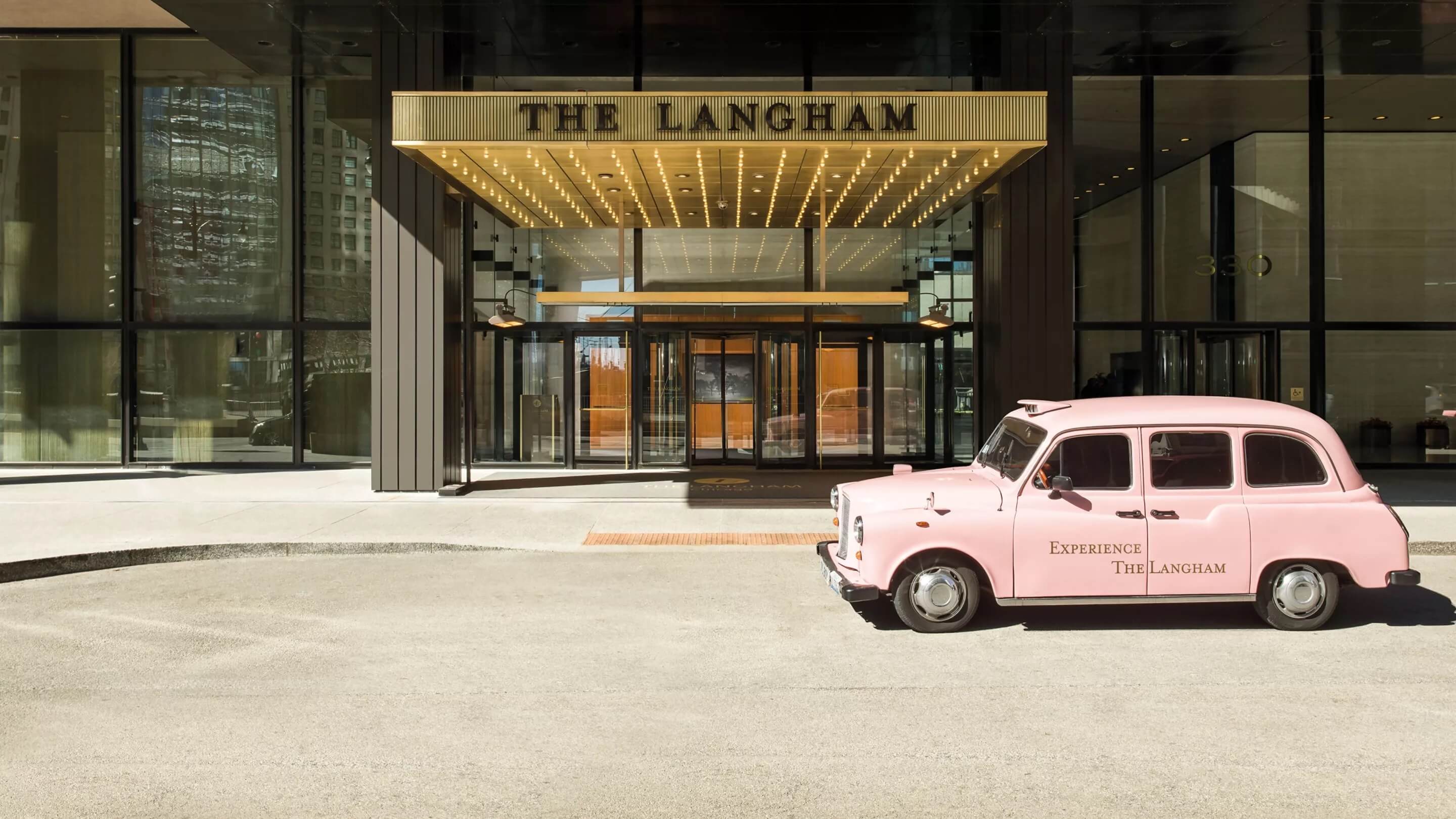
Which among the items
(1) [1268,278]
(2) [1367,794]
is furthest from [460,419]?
(1) [1268,278]

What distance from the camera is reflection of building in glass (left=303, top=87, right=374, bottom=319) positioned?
17969mm

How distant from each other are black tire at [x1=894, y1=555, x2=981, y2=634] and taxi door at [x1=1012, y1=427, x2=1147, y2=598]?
33cm

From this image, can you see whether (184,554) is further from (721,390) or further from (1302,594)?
(1302,594)

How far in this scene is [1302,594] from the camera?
6.91 metres

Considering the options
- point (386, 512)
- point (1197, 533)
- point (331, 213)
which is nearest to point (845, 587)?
point (1197, 533)

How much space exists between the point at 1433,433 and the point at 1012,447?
15850mm

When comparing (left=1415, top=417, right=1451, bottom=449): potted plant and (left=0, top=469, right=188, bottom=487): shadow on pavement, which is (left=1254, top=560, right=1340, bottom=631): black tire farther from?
(left=0, top=469, right=188, bottom=487): shadow on pavement

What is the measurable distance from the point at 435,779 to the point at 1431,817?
13.3 feet

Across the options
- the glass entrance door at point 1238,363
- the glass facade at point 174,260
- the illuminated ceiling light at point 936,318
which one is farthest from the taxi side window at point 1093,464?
the glass facade at point 174,260

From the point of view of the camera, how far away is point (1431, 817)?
152 inches

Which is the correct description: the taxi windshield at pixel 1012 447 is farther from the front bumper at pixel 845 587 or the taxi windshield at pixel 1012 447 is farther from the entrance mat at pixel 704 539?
the entrance mat at pixel 704 539

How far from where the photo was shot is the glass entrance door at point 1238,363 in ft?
60.1

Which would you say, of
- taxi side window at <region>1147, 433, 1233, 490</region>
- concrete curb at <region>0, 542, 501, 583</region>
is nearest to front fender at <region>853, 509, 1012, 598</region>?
taxi side window at <region>1147, 433, 1233, 490</region>

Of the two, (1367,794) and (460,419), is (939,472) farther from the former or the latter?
(460,419)
